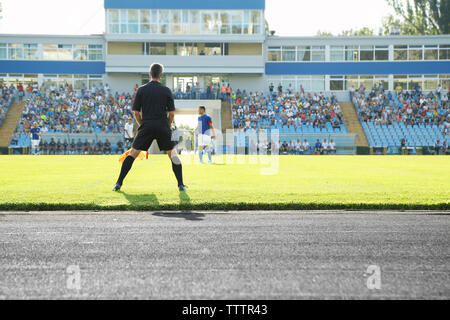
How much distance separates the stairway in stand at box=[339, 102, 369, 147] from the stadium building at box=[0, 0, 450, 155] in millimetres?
3372

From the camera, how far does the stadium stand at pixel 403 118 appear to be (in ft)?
136

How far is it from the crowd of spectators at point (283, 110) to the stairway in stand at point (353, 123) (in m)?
0.97

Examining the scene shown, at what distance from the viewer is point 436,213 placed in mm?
7664

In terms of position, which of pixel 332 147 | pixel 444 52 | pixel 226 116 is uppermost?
pixel 444 52

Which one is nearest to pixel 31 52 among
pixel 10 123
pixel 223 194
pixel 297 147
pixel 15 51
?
pixel 15 51

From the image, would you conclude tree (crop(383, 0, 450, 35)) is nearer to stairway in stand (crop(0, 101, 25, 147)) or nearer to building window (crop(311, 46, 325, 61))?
building window (crop(311, 46, 325, 61))

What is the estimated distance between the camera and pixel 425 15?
7175 cm

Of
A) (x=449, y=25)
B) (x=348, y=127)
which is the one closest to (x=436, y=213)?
Answer: (x=348, y=127)

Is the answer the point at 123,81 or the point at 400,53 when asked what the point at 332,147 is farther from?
the point at 123,81

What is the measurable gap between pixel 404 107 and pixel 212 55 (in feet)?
62.1

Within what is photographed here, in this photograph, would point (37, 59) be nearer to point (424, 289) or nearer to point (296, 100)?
point (296, 100)
